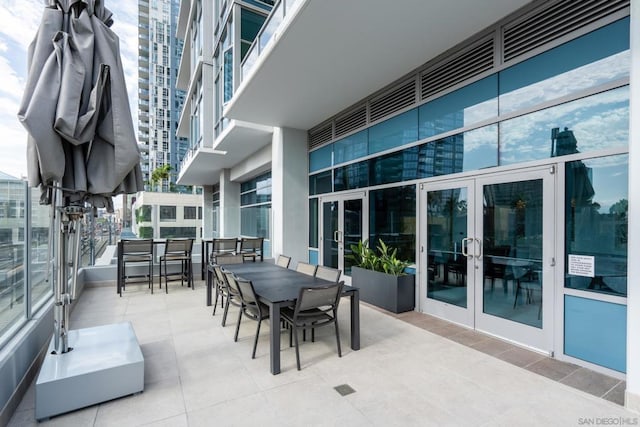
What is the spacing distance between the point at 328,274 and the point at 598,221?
275cm

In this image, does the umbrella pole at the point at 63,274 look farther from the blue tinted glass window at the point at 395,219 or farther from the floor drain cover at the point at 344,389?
the blue tinted glass window at the point at 395,219

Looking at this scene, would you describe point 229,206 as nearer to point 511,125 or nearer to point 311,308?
point 311,308

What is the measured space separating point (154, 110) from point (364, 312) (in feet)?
142

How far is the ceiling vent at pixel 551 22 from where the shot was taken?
2863 mm

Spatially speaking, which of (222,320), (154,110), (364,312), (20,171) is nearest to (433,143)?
(364,312)

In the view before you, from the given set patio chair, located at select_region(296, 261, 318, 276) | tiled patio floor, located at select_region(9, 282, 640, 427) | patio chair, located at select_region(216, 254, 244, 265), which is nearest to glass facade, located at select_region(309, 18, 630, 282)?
tiled patio floor, located at select_region(9, 282, 640, 427)

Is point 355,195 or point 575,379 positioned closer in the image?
point 575,379

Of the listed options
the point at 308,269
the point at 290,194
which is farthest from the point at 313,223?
the point at 308,269

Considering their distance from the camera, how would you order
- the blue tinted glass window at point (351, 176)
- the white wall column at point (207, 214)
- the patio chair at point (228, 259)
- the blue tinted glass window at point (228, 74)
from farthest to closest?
1. the white wall column at point (207, 214)
2. the blue tinted glass window at point (228, 74)
3. the blue tinted glass window at point (351, 176)
4. the patio chair at point (228, 259)

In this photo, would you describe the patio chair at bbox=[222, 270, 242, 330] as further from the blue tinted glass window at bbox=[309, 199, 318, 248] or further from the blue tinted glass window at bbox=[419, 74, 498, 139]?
the blue tinted glass window at bbox=[309, 199, 318, 248]

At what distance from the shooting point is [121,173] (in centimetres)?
210

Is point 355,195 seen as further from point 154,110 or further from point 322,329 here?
point 154,110

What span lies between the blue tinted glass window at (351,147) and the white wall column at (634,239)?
3942 millimetres

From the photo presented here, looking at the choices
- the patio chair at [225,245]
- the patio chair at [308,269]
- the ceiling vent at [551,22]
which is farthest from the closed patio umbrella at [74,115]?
the patio chair at [225,245]
